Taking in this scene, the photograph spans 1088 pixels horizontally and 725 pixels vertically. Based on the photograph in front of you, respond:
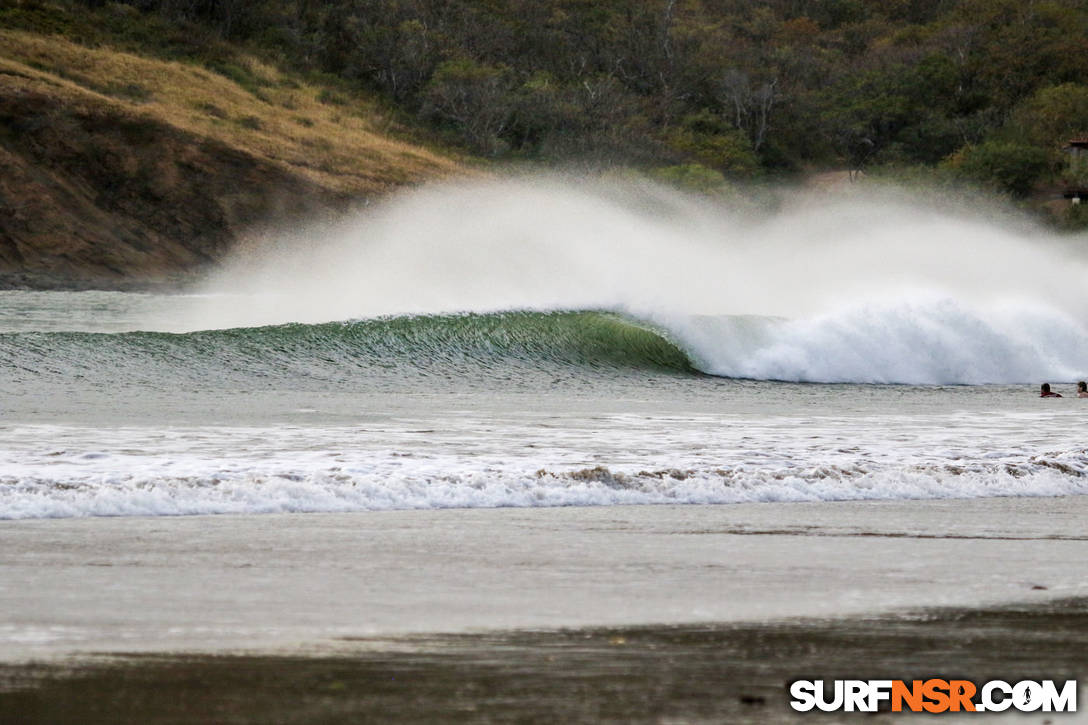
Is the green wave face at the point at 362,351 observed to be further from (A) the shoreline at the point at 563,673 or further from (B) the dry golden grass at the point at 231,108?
(B) the dry golden grass at the point at 231,108

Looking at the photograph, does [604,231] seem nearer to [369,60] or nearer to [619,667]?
[619,667]

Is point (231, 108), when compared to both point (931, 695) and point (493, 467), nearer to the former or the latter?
point (493, 467)

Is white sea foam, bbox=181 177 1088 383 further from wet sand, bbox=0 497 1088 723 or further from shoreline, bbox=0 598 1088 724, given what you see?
shoreline, bbox=0 598 1088 724

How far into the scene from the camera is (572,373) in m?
22.5

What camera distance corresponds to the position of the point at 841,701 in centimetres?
498

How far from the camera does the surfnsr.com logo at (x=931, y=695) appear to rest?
194 inches

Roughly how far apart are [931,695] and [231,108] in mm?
60188

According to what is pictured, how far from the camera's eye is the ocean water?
10359 millimetres

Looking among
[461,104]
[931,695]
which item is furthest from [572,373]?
[461,104]

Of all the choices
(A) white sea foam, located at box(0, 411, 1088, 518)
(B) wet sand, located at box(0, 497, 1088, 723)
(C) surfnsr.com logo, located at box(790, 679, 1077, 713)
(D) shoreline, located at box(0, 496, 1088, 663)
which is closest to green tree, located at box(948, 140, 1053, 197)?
(A) white sea foam, located at box(0, 411, 1088, 518)

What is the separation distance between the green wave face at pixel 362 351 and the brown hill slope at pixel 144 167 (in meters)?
25.1

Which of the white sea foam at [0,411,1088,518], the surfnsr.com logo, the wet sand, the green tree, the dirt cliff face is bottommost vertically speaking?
the surfnsr.com logo

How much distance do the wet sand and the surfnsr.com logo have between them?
0.11 metres

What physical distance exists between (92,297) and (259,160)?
16049 millimetres
